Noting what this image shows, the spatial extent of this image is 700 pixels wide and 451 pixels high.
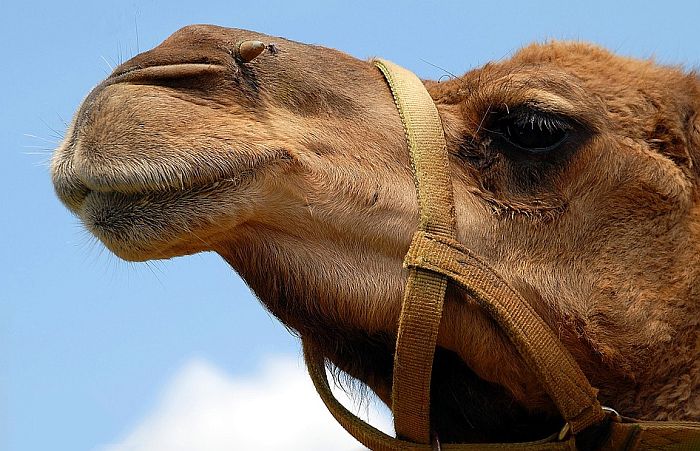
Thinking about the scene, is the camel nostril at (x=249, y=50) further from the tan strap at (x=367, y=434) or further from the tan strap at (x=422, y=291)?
the tan strap at (x=367, y=434)

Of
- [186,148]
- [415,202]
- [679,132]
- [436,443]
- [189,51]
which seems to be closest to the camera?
[186,148]

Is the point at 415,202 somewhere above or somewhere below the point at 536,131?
below

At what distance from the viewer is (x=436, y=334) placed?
3080 mm

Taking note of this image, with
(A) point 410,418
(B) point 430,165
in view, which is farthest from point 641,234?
(A) point 410,418

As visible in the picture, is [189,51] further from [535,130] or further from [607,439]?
[607,439]

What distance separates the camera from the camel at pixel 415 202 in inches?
113

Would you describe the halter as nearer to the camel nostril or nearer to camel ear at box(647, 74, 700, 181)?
the camel nostril

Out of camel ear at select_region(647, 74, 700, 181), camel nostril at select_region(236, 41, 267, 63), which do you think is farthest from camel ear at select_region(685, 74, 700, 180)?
camel nostril at select_region(236, 41, 267, 63)

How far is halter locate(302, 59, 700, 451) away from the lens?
10.1 ft

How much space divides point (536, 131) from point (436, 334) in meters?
0.78

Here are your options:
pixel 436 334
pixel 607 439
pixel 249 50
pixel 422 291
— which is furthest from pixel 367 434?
pixel 249 50

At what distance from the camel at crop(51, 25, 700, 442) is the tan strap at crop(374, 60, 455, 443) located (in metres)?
0.05

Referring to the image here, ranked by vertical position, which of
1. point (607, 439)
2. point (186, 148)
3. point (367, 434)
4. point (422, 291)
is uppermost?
point (186, 148)

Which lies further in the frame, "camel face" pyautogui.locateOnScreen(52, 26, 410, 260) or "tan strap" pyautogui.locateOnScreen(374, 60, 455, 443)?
"tan strap" pyautogui.locateOnScreen(374, 60, 455, 443)
